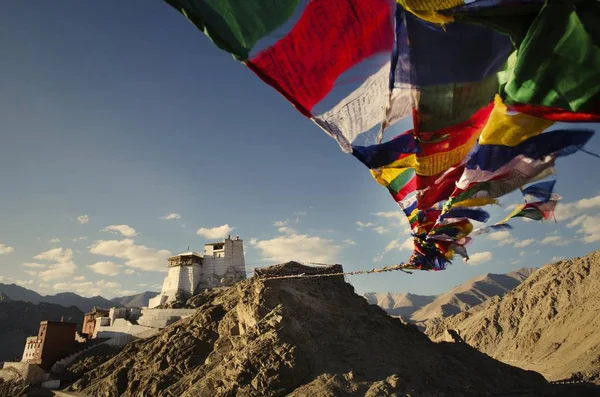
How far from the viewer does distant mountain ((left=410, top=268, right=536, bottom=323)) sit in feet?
403

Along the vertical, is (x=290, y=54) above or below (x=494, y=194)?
above

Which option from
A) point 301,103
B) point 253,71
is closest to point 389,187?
point 301,103

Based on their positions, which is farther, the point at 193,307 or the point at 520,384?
the point at 193,307

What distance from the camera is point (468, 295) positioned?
13512 cm

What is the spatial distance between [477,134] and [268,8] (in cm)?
295

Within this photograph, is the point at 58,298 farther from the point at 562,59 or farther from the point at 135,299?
the point at 562,59

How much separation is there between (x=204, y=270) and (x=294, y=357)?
99.0 ft

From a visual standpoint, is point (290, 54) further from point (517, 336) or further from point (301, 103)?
point (517, 336)

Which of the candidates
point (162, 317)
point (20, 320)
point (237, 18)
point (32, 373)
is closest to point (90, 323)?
point (162, 317)

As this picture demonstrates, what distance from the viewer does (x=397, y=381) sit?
18.9 m

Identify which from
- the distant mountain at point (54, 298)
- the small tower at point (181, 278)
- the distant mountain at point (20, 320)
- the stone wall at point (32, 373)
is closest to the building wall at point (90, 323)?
the small tower at point (181, 278)

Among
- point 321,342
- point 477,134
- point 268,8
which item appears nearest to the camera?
point 268,8

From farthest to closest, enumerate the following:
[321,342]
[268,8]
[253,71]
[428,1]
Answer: [321,342], [253,71], [268,8], [428,1]

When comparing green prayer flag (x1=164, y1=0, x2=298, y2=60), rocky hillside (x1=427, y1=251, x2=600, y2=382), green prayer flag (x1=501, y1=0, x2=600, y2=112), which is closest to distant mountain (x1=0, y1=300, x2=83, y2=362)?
rocky hillside (x1=427, y1=251, x2=600, y2=382)
